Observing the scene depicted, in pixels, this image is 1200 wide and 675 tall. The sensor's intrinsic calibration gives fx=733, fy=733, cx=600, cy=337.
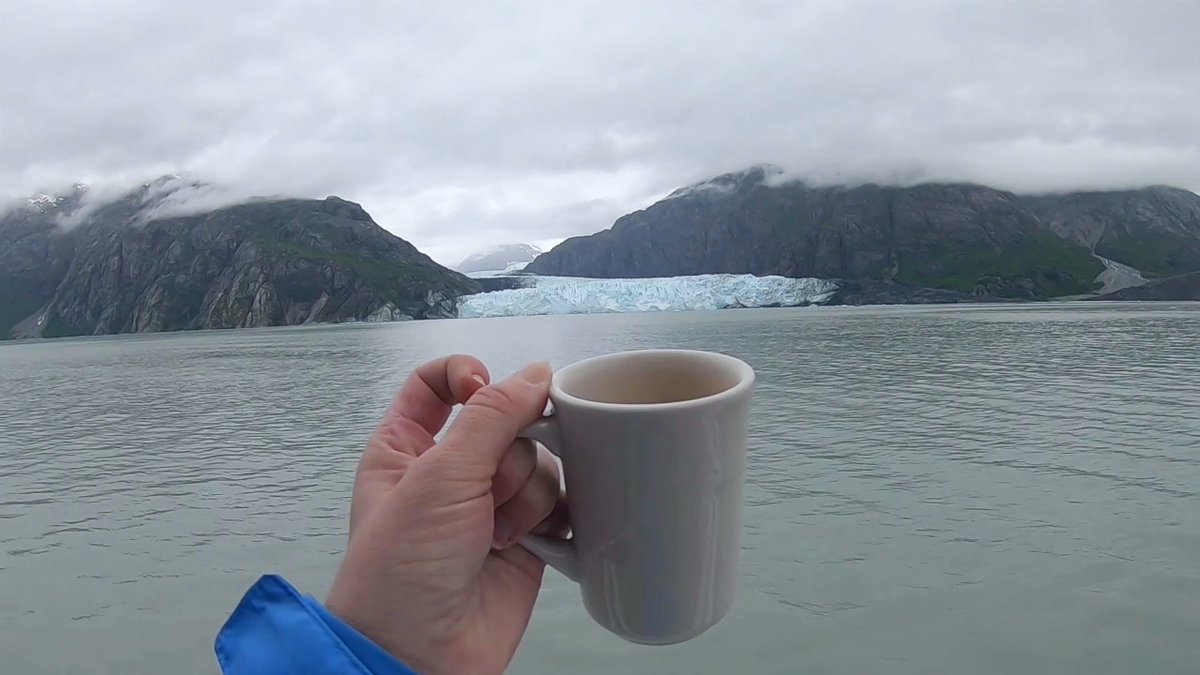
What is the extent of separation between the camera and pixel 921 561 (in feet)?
21.9

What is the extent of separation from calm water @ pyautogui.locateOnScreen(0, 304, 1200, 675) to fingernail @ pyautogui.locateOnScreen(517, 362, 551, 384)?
440 cm

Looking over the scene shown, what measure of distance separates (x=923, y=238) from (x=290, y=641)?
180 m

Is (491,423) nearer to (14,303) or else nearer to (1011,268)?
(1011,268)

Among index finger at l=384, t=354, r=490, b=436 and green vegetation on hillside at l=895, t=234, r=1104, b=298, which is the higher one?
green vegetation on hillside at l=895, t=234, r=1104, b=298

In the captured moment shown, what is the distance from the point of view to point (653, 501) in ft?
3.80

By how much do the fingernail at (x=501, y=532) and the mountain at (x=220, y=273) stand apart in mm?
127943

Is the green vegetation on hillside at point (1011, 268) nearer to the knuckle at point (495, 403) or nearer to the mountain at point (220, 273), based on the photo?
the mountain at point (220, 273)

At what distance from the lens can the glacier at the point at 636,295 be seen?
93.7 m

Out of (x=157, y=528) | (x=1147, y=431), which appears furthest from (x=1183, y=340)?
(x=157, y=528)

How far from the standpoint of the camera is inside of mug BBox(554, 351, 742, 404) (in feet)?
4.56

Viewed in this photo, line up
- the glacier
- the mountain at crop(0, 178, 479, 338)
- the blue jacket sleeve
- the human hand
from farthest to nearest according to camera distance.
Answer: the mountain at crop(0, 178, 479, 338) → the glacier → the human hand → the blue jacket sleeve

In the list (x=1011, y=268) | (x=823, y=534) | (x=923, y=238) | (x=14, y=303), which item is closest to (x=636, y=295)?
(x=823, y=534)

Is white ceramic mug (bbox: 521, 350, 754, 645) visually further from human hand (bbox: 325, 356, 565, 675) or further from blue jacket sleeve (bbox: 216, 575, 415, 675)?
blue jacket sleeve (bbox: 216, 575, 415, 675)

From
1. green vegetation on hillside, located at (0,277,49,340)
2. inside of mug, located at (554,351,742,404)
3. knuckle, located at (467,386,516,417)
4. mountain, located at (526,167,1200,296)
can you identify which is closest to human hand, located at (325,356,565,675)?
knuckle, located at (467,386,516,417)
